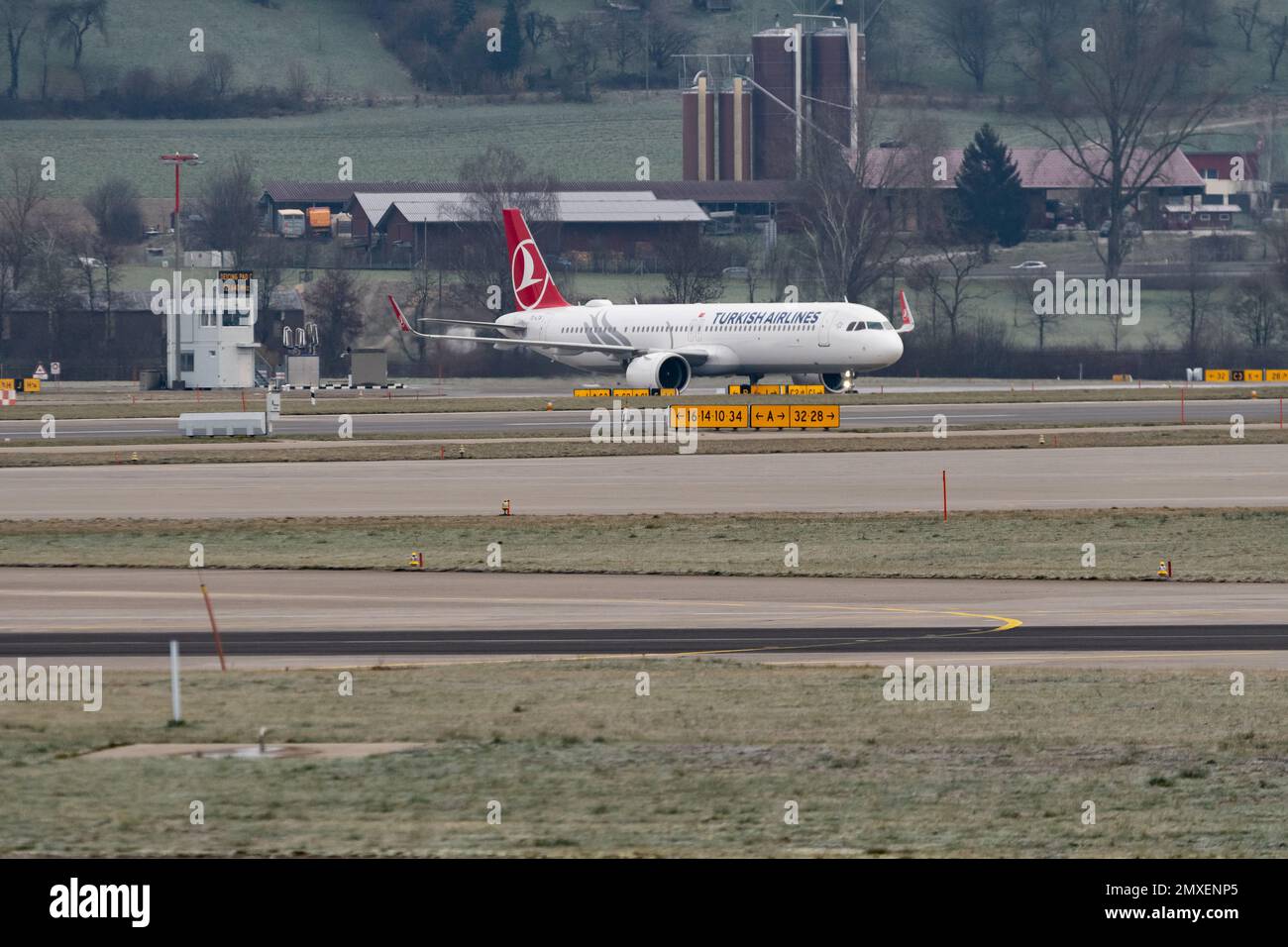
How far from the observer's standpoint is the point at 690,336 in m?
91.8

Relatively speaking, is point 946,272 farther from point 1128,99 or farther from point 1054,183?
point 1054,183

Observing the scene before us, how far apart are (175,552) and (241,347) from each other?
77.2 m

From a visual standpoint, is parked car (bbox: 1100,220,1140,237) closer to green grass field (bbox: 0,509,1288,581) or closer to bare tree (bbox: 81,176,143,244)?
bare tree (bbox: 81,176,143,244)

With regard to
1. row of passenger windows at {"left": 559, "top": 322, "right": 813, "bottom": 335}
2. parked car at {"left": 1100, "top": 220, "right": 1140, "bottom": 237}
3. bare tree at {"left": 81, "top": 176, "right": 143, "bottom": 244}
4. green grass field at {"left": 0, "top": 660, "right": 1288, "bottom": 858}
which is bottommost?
green grass field at {"left": 0, "top": 660, "right": 1288, "bottom": 858}

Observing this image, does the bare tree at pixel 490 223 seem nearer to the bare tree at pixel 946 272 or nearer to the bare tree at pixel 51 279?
the bare tree at pixel 51 279

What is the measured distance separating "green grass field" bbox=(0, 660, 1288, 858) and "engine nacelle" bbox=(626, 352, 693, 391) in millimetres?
66301

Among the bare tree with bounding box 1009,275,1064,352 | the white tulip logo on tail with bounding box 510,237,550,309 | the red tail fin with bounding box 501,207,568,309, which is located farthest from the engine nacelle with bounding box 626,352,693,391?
the bare tree with bounding box 1009,275,1064,352

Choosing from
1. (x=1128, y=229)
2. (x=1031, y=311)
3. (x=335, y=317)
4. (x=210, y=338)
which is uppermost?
(x=1128, y=229)

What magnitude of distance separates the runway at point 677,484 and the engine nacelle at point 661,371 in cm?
2849

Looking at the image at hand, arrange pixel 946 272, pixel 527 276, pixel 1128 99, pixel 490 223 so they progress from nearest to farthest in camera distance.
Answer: pixel 527 276 → pixel 1128 99 → pixel 946 272 → pixel 490 223

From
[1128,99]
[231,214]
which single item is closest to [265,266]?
[231,214]

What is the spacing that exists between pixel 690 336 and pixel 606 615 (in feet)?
204

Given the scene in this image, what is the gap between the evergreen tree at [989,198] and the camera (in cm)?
17488

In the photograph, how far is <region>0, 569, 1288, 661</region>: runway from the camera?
2634 cm
